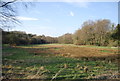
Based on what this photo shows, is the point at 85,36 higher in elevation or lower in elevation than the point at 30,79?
higher

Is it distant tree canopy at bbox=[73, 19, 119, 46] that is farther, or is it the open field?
distant tree canopy at bbox=[73, 19, 119, 46]

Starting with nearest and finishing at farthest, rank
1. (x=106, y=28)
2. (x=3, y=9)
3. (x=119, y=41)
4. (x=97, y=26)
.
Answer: (x=3, y=9), (x=119, y=41), (x=106, y=28), (x=97, y=26)

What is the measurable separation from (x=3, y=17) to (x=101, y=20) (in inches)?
1591

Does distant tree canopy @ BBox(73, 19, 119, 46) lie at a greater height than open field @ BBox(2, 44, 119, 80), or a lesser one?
greater

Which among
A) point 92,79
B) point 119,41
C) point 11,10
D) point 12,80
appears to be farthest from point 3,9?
point 119,41

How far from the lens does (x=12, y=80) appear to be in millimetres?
4238

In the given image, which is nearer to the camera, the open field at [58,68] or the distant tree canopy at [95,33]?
the open field at [58,68]

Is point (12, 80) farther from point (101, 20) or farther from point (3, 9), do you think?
point (101, 20)

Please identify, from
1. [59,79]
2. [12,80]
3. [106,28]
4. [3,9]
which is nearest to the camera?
[12,80]

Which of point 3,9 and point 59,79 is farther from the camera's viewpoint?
point 3,9

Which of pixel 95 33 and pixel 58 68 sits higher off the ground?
pixel 95 33

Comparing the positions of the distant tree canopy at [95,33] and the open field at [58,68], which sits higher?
the distant tree canopy at [95,33]

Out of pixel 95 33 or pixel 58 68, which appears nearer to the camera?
pixel 58 68

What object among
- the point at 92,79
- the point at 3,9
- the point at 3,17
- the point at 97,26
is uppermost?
the point at 97,26
